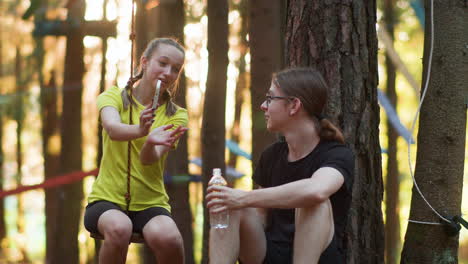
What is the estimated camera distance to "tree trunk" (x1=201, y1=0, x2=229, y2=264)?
20.9 ft

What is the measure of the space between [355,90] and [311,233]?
114cm

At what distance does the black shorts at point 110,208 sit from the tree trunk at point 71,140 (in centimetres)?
625

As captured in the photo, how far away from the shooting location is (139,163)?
12.7ft

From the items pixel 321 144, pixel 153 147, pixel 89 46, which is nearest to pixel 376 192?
pixel 321 144

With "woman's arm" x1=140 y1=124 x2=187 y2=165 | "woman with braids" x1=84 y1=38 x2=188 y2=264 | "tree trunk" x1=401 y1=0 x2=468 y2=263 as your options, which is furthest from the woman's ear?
"tree trunk" x1=401 y1=0 x2=468 y2=263

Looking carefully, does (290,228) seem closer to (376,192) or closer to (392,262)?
(376,192)

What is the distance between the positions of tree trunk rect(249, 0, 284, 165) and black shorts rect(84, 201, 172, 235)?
259 centimetres

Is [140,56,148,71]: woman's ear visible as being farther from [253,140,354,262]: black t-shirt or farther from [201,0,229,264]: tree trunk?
[201,0,229,264]: tree trunk

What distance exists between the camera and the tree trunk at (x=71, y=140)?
983 centimetres

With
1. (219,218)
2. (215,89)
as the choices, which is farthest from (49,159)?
(219,218)

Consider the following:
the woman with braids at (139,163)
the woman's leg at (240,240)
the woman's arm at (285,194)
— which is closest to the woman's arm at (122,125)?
the woman with braids at (139,163)

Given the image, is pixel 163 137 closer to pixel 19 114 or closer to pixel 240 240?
pixel 240 240

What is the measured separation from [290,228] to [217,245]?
0.39m

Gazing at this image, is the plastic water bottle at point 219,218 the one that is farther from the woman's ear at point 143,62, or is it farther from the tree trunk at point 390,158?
the tree trunk at point 390,158
